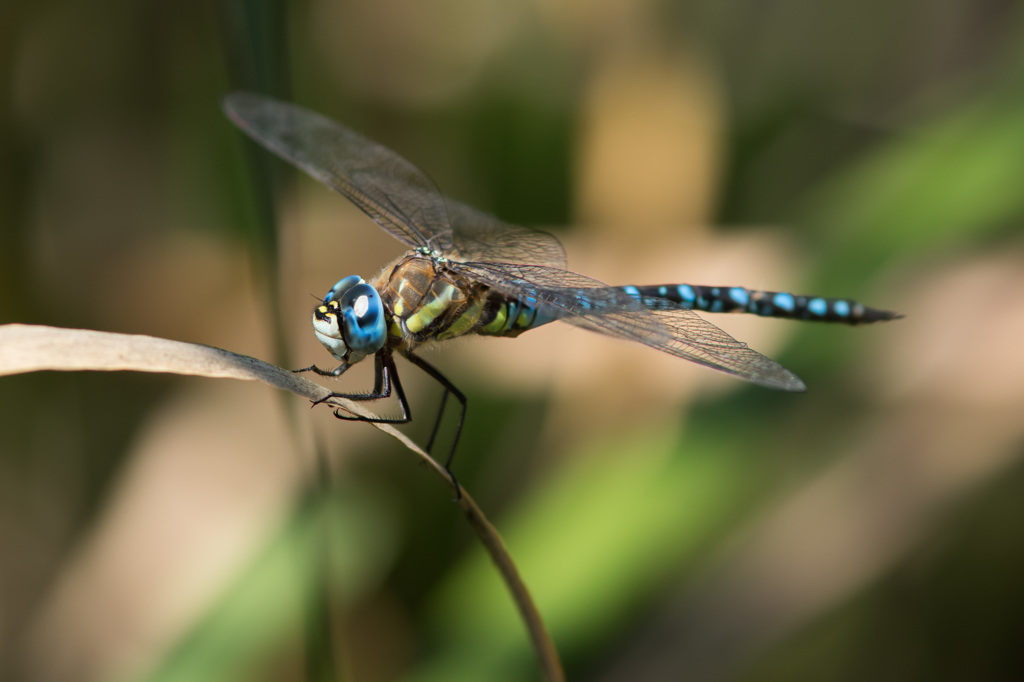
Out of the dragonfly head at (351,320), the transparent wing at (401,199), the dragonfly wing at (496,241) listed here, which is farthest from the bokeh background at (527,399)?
the dragonfly wing at (496,241)

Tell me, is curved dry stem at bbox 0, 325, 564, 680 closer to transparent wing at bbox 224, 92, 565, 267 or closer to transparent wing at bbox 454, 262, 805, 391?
transparent wing at bbox 454, 262, 805, 391

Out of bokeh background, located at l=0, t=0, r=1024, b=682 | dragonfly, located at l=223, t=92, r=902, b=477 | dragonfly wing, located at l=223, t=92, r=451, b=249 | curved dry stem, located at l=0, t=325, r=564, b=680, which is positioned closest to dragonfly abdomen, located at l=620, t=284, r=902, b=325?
dragonfly, located at l=223, t=92, r=902, b=477

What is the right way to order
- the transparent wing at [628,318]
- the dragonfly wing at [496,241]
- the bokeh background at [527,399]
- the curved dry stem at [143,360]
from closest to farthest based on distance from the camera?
1. the curved dry stem at [143,360]
2. the transparent wing at [628,318]
3. the bokeh background at [527,399]
4. the dragonfly wing at [496,241]

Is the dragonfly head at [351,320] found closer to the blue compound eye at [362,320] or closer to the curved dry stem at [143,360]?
the blue compound eye at [362,320]

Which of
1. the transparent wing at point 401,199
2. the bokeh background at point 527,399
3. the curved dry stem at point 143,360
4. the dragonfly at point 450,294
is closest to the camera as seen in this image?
the curved dry stem at point 143,360

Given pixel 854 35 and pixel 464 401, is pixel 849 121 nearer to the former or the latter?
pixel 854 35

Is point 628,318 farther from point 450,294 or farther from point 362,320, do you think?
point 362,320

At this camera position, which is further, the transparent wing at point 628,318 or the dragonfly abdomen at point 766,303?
the dragonfly abdomen at point 766,303
